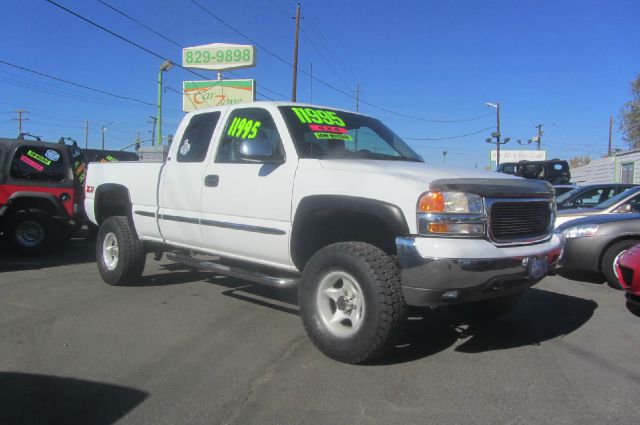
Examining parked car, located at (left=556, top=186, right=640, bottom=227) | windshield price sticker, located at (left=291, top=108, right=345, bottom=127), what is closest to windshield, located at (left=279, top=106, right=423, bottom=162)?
windshield price sticker, located at (left=291, top=108, right=345, bottom=127)

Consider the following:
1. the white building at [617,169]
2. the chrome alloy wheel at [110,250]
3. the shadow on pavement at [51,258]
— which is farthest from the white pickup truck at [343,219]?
the white building at [617,169]

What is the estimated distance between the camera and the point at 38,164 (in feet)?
30.7

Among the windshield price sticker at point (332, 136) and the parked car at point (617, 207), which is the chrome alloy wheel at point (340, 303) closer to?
the windshield price sticker at point (332, 136)

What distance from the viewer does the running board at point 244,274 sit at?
14.9 feet

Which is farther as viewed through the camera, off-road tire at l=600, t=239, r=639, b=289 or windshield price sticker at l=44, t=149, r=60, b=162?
windshield price sticker at l=44, t=149, r=60, b=162

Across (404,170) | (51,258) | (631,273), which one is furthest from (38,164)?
(631,273)

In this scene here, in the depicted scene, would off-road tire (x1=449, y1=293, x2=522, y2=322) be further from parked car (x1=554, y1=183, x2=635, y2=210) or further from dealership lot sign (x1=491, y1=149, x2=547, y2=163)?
dealership lot sign (x1=491, y1=149, x2=547, y2=163)

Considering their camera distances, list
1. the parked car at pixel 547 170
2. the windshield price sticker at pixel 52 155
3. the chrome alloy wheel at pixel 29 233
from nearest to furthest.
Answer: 1. the chrome alloy wheel at pixel 29 233
2. the windshield price sticker at pixel 52 155
3. the parked car at pixel 547 170

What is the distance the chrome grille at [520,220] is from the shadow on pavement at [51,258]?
7.15 meters

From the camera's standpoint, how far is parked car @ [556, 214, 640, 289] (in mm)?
7234

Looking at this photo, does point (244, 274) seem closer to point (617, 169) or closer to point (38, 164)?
point (38, 164)

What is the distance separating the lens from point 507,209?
13.0 ft

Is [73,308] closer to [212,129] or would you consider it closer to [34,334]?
[34,334]

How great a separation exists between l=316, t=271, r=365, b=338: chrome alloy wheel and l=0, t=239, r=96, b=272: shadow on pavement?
5884mm
